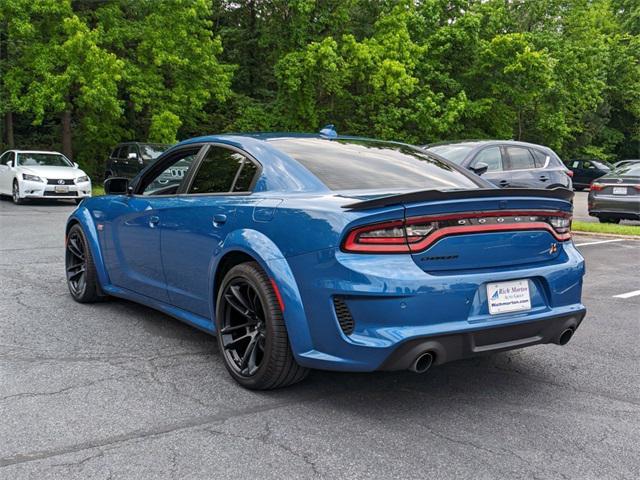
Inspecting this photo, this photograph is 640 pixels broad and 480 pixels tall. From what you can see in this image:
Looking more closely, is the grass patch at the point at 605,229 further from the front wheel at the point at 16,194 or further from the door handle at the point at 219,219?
the front wheel at the point at 16,194

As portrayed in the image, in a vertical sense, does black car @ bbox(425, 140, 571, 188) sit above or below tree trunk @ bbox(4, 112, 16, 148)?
below

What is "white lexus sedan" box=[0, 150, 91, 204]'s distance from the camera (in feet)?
57.6

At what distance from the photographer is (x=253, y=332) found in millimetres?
3879

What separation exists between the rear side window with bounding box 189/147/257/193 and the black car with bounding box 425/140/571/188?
22.7ft

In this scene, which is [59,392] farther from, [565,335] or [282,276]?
[565,335]

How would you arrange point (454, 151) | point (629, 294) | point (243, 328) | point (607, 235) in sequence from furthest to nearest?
1. point (607, 235)
2. point (454, 151)
3. point (629, 294)
4. point (243, 328)

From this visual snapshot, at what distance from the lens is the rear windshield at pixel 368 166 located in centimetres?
406

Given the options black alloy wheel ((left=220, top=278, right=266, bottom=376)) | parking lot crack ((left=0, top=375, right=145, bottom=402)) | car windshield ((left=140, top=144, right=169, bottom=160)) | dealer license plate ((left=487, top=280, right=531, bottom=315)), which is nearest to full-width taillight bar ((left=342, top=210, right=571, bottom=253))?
dealer license plate ((left=487, top=280, right=531, bottom=315))

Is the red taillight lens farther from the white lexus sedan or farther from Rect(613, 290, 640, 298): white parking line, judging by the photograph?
the white lexus sedan

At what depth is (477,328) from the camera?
3.35 meters

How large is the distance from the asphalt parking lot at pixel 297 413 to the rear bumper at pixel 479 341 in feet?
1.19

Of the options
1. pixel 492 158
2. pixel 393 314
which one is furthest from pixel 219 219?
pixel 492 158

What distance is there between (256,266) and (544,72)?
100 feet

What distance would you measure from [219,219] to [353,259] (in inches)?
45.8
